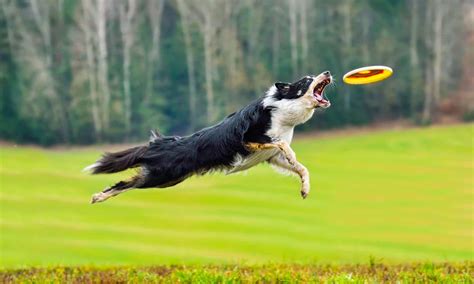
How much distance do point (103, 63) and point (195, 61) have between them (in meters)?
4.45

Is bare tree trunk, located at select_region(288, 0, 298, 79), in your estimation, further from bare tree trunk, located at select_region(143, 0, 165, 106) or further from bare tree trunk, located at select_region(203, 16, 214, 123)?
bare tree trunk, located at select_region(143, 0, 165, 106)

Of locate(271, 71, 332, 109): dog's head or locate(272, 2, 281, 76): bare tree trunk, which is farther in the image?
locate(272, 2, 281, 76): bare tree trunk

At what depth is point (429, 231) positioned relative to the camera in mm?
13984

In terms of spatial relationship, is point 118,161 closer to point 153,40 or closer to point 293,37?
point 293,37

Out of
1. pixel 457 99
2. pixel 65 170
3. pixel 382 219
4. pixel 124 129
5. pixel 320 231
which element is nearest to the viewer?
pixel 320 231

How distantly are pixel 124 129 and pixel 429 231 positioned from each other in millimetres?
22686

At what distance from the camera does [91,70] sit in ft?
118

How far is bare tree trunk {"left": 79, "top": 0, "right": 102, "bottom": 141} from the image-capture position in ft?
114

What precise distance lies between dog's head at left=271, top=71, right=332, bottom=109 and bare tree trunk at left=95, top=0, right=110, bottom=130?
2934 centimetres

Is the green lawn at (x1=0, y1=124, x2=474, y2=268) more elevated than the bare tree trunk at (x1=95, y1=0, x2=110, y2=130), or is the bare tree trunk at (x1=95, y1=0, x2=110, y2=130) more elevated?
the green lawn at (x1=0, y1=124, x2=474, y2=268)

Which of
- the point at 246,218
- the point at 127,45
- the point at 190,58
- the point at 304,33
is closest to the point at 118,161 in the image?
the point at 246,218

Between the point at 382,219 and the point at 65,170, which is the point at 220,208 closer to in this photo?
the point at 382,219

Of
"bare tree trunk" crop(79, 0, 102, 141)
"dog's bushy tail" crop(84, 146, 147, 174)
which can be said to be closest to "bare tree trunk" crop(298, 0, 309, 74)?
"bare tree trunk" crop(79, 0, 102, 141)

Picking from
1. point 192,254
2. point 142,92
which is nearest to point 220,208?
point 192,254
